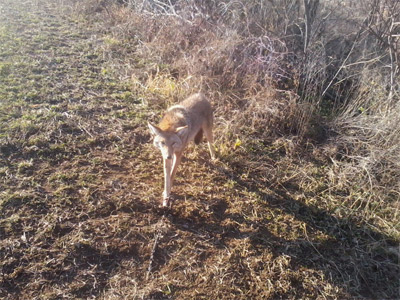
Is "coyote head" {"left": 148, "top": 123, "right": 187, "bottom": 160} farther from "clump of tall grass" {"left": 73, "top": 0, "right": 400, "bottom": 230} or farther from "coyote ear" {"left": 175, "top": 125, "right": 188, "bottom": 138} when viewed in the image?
"clump of tall grass" {"left": 73, "top": 0, "right": 400, "bottom": 230}

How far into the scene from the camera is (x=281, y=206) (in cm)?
441

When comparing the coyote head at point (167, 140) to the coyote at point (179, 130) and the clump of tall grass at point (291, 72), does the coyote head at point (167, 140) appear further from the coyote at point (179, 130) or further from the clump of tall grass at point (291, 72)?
the clump of tall grass at point (291, 72)

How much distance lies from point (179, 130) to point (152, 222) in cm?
125

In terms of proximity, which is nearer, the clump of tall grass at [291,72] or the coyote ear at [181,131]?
the coyote ear at [181,131]

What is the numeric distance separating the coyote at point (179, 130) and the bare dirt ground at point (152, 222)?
1.20 feet

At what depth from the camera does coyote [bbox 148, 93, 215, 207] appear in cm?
394

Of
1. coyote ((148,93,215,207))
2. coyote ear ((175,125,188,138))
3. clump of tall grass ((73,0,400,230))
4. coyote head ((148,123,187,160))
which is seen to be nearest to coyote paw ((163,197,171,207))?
coyote ((148,93,215,207))

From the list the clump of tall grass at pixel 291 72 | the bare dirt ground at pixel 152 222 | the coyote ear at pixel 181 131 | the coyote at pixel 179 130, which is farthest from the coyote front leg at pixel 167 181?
the clump of tall grass at pixel 291 72

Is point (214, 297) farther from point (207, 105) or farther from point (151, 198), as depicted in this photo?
point (207, 105)

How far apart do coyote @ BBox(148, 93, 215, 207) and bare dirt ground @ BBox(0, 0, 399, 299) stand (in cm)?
37

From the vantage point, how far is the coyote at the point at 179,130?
12.9 ft

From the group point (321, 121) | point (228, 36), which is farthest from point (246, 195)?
point (228, 36)

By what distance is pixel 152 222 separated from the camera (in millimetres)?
3916

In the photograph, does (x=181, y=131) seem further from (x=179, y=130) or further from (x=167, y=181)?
(x=167, y=181)
